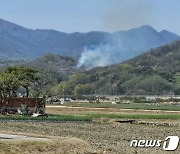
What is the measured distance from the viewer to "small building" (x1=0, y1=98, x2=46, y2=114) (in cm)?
8773

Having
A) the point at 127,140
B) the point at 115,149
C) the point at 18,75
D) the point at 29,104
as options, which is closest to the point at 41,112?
the point at 29,104

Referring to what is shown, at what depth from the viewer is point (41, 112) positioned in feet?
287

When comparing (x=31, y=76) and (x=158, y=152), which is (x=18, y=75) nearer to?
(x=31, y=76)

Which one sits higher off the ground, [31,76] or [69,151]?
[31,76]

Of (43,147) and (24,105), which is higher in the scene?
(24,105)

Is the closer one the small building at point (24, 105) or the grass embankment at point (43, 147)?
the grass embankment at point (43, 147)

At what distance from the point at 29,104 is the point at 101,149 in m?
51.0

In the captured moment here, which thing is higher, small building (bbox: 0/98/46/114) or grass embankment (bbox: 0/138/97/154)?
small building (bbox: 0/98/46/114)

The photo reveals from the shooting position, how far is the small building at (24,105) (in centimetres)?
8773

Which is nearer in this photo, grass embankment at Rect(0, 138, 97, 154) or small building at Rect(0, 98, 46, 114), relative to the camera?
grass embankment at Rect(0, 138, 97, 154)

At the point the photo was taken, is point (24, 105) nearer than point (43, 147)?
No

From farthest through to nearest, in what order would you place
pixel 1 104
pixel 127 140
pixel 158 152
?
1. pixel 1 104
2. pixel 127 140
3. pixel 158 152

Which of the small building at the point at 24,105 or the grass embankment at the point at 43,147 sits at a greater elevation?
the small building at the point at 24,105

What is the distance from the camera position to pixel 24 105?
8812 cm
